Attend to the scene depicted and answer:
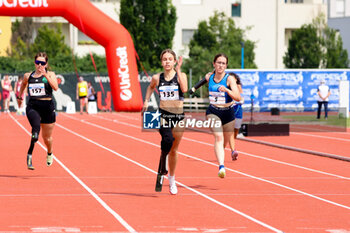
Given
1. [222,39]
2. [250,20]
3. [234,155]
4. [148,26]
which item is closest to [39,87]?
[234,155]

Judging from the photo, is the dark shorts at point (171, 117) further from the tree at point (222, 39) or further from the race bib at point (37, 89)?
the tree at point (222, 39)

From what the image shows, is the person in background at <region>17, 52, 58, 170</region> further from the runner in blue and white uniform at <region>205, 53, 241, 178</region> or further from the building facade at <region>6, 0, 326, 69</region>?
the building facade at <region>6, 0, 326, 69</region>

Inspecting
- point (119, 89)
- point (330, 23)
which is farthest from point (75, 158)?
point (330, 23)

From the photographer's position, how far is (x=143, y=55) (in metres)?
47.9

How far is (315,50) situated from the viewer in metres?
57.1

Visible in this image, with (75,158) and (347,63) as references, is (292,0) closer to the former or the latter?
(347,63)

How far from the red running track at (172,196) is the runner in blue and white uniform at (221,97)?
86 centimetres

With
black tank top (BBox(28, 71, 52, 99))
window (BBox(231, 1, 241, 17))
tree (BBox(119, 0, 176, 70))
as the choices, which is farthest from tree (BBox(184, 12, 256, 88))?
black tank top (BBox(28, 71, 52, 99))

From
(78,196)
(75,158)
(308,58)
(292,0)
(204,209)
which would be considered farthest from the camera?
(292,0)

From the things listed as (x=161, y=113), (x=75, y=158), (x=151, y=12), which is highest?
(x=151, y=12)

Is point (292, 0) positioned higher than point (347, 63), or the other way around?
point (292, 0)

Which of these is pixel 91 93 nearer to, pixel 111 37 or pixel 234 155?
pixel 111 37

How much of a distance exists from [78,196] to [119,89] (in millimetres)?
24409

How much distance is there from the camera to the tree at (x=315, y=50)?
5647 cm
